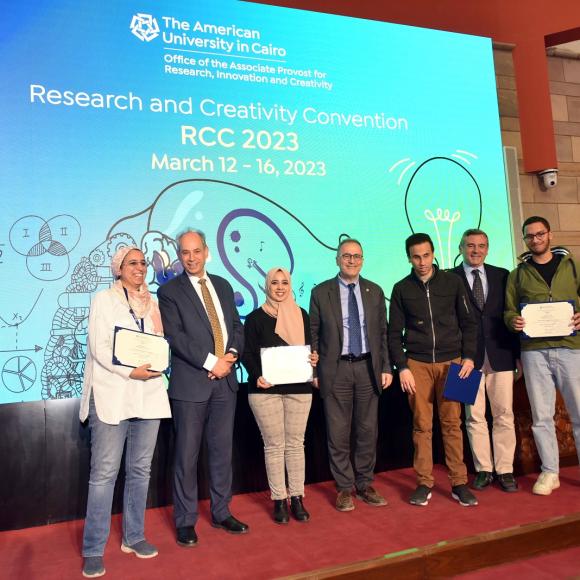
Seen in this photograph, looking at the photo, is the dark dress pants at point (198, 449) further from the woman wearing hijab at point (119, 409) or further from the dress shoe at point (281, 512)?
the dress shoe at point (281, 512)

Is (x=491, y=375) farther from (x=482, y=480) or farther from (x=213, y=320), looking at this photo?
(x=213, y=320)

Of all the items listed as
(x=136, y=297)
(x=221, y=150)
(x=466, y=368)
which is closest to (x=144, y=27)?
(x=221, y=150)

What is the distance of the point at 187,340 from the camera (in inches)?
107

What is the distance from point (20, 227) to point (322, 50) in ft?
8.06

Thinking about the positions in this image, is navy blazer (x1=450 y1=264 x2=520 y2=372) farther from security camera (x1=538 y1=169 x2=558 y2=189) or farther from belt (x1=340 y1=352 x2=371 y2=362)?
security camera (x1=538 y1=169 x2=558 y2=189)

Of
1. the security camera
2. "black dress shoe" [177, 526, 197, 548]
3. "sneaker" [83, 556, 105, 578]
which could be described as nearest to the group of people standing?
"black dress shoe" [177, 526, 197, 548]

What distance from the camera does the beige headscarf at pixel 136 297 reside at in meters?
2.60

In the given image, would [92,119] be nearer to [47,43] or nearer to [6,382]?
[47,43]

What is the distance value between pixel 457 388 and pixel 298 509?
42.4 inches

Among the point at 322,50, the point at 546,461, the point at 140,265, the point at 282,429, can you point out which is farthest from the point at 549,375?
the point at 322,50

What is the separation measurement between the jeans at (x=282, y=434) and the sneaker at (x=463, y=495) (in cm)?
87

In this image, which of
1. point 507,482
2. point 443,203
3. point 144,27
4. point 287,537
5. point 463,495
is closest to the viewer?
point 287,537

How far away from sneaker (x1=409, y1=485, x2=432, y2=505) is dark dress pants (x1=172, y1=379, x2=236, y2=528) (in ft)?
3.38

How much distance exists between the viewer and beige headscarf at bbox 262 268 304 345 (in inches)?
119
